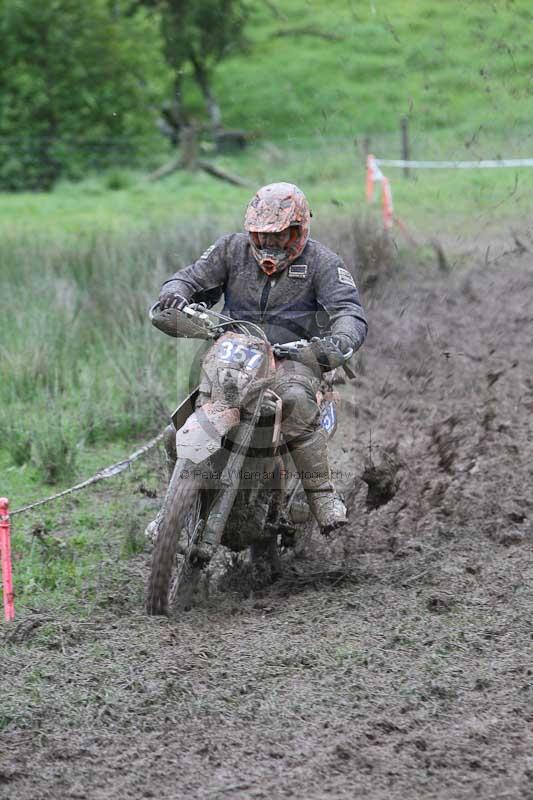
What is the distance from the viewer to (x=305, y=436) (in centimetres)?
585

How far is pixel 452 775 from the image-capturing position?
3.91m

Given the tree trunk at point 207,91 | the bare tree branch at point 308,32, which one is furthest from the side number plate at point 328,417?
the bare tree branch at point 308,32

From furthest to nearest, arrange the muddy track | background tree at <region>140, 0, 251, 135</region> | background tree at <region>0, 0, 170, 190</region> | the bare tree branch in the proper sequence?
the bare tree branch → background tree at <region>140, 0, 251, 135</region> → background tree at <region>0, 0, 170, 190</region> → the muddy track

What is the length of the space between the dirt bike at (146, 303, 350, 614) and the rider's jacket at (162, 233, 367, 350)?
0.83 ft

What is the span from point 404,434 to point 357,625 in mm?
3914

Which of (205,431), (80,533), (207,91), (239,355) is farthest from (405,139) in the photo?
(205,431)

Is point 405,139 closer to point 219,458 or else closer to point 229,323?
point 229,323

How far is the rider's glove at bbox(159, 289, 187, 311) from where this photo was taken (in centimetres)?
577

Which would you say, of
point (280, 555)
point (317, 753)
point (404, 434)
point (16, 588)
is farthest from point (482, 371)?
point (317, 753)

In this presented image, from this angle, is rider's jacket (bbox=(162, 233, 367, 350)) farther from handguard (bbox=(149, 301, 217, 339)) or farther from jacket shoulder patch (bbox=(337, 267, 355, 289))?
handguard (bbox=(149, 301, 217, 339))

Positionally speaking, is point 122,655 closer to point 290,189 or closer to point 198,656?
point 198,656

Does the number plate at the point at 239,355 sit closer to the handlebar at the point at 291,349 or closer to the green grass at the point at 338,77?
the handlebar at the point at 291,349

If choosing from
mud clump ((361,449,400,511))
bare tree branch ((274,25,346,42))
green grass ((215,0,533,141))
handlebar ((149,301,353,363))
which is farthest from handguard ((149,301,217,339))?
bare tree branch ((274,25,346,42))

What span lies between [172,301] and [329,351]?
31.2 inches
